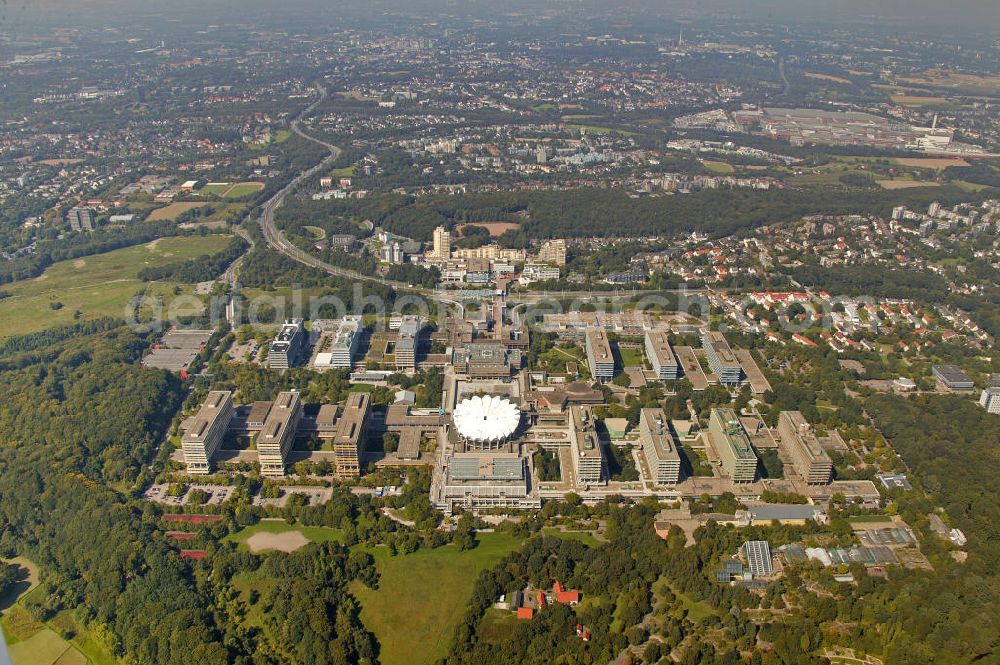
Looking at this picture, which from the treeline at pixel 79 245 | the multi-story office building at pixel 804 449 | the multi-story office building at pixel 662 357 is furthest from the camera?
the treeline at pixel 79 245

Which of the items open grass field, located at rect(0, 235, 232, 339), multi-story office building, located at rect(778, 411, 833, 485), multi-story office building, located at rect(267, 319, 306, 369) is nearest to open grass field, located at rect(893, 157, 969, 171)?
multi-story office building, located at rect(778, 411, 833, 485)

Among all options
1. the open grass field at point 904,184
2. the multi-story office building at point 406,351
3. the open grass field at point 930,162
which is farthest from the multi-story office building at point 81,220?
the open grass field at point 930,162

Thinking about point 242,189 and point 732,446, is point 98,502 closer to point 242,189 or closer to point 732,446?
point 732,446

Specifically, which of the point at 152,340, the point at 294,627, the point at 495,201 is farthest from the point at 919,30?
the point at 294,627

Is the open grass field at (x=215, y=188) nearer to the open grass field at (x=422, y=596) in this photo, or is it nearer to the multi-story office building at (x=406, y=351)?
the multi-story office building at (x=406, y=351)

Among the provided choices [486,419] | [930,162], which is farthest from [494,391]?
[930,162]

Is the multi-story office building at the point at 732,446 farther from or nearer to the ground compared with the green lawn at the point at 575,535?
farther from the ground
